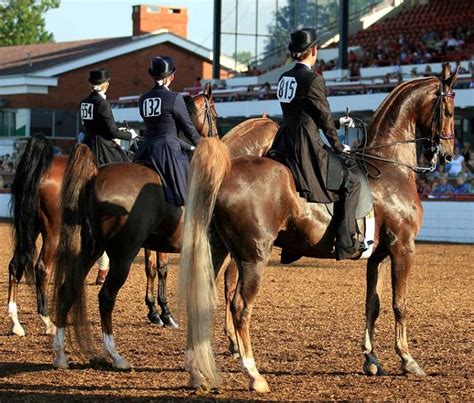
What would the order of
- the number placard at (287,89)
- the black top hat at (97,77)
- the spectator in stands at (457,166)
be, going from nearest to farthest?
the number placard at (287,89) < the black top hat at (97,77) < the spectator in stands at (457,166)

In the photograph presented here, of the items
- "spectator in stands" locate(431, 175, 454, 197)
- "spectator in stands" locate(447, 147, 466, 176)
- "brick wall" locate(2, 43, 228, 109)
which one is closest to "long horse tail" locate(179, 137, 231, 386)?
"spectator in stands" locate(431, 175, 454, 197)

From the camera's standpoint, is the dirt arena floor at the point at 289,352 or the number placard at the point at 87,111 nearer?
the dirt arena floor at the point at 289,352

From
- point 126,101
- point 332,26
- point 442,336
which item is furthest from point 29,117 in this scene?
point 442,336

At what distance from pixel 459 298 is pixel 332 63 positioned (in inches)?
1005

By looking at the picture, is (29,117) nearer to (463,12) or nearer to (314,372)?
(463,12)

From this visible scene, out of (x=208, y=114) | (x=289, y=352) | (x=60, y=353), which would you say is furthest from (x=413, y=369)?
(x=208, y=114)

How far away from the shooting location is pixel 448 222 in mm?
26047

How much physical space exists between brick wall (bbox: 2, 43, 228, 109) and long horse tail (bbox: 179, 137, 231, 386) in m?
40.8

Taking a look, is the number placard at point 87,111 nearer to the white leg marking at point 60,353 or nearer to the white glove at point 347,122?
the white leg marking at point 60,353

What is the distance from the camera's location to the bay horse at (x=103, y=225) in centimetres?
911

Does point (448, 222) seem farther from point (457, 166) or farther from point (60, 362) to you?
point (60, 362)

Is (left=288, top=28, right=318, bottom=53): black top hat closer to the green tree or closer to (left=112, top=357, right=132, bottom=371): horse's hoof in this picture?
(left=112, top=357, right=132, bottom=371): horse's hoof

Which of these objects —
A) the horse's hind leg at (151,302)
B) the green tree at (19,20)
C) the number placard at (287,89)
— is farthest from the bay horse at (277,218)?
the green tree at (19,20)

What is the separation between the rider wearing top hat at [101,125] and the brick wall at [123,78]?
37.1 meters
